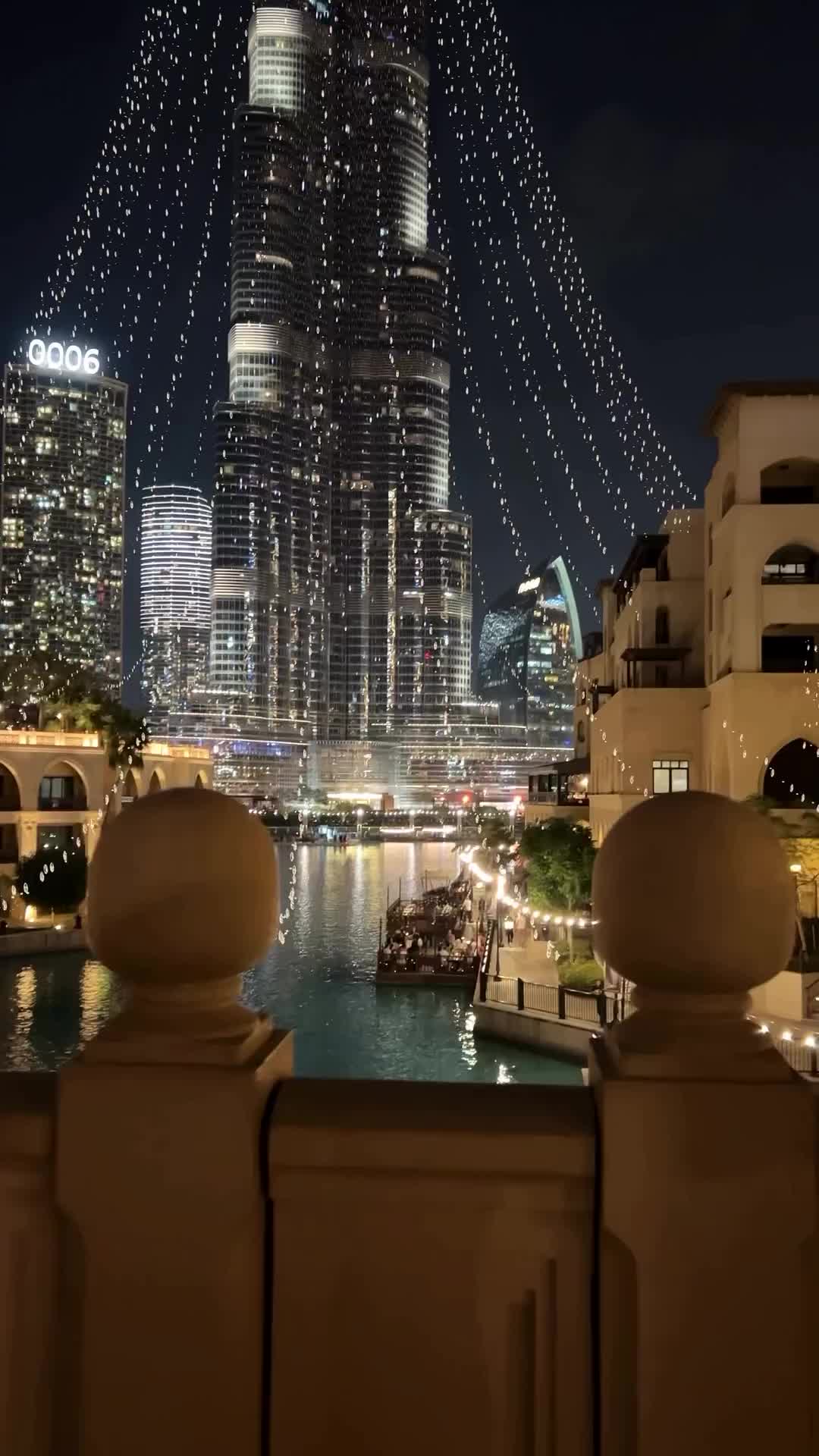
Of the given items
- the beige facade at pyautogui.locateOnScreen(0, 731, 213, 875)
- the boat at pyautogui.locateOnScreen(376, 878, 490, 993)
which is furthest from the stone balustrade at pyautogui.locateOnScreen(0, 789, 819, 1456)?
the beige facade at pyautogui.locateOnScreen(0, 731, 213, 875)

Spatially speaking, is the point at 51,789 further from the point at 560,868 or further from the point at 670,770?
the point at 670,770

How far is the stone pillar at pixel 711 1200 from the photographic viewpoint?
1.85 metres

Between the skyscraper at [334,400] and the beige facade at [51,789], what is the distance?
95185 millimetres

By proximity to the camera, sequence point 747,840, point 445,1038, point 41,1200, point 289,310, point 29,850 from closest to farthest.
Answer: point 747,840, point 41,1200, point 445,1038, point 29,850, point 289,310

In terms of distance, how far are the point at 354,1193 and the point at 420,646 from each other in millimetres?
140542

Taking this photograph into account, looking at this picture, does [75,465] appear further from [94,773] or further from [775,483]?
[775,483]

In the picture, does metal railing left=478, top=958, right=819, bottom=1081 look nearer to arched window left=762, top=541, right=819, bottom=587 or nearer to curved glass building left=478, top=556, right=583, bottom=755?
arched window left=762, top=541, right=819, bottom=587

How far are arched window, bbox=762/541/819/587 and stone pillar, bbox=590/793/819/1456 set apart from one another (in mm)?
29274

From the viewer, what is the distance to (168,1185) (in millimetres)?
1938

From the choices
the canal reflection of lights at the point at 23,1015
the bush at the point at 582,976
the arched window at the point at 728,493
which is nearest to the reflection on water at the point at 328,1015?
the canal reflection of lights at the point at 23,1015

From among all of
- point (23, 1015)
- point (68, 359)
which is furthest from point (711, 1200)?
point (68, 359)

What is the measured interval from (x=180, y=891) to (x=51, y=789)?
4225 cm

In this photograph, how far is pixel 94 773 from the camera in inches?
1679

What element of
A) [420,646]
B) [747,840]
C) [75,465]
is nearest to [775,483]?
[747,840]
